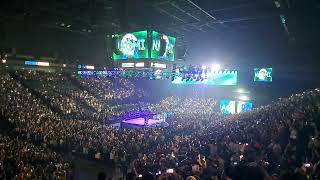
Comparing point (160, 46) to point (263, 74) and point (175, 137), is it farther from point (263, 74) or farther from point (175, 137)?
point (263, 74)

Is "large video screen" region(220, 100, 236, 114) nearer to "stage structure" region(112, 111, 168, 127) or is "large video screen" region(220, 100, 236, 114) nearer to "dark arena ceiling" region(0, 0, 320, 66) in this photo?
→ "dark arena ceiling" region(0, 0, 320, 66)

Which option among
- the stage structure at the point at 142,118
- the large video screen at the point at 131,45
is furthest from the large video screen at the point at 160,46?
the stage structure at the point at 142,118

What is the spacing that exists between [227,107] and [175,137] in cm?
1979

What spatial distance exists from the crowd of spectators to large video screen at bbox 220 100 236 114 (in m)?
2.63

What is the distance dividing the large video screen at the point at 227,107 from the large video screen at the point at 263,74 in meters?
4.11

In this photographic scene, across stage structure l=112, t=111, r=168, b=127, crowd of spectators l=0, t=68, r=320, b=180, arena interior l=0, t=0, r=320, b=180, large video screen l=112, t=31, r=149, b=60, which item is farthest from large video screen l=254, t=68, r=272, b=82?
large video screen l=112, t=31, r=149, b=60

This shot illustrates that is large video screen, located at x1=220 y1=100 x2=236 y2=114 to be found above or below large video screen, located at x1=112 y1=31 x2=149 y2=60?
below

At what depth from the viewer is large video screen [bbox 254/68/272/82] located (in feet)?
108

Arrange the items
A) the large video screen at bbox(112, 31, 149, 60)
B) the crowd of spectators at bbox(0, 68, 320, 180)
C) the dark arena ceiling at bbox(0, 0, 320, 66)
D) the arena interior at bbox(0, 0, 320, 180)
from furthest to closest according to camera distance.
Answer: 1. the dark arena ceiling at bbox(0, 0, 320, 66)
2. the large video screen at bbox(112, 31, 149, 60)
3. the arena interior at bbox(0, 0, 320, 180)
4. the crowd of spectators at bbox(0, 68, 320, 180)

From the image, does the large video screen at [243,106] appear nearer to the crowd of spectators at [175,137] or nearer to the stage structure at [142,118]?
the crowd of spectators at [175,137]

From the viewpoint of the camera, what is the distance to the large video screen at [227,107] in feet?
119

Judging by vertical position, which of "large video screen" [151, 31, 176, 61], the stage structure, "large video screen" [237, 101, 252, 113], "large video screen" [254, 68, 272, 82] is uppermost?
"large video screen" [151, 31, 176, 61]

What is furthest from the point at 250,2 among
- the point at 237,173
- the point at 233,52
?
the point at 237,173

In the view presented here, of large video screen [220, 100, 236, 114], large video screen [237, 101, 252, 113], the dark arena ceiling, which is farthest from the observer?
large video screen [220, 100, 236, 114]
